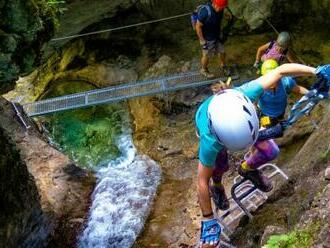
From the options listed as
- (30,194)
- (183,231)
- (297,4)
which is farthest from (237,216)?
(297,4)

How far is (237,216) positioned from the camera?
6566mm

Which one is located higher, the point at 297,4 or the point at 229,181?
the point at 297,4

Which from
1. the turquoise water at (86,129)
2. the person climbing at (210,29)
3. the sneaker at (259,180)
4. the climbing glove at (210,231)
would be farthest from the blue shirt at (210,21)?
the climbing glove at (210,231)

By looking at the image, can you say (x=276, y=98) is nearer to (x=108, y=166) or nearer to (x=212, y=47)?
(x=212, y=47)

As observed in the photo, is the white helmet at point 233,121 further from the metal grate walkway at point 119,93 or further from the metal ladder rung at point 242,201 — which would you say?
the metal grate walkway at point 119,93

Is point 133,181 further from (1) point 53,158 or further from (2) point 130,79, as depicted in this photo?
(2) point 130,79

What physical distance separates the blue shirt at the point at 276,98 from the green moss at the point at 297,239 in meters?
2.70

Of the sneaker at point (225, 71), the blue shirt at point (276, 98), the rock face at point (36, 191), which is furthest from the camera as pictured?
the sneaker at point (225, 71)

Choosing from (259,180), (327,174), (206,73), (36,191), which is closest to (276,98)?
(259,180)

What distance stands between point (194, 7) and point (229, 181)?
5.10 meters

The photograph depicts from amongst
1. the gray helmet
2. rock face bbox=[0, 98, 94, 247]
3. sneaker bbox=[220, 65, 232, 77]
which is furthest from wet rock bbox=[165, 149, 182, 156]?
the gray helmet

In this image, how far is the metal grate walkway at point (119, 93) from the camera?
10.9 meters

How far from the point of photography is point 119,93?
1124 centimetres

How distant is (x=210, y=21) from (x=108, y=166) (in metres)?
3.50
